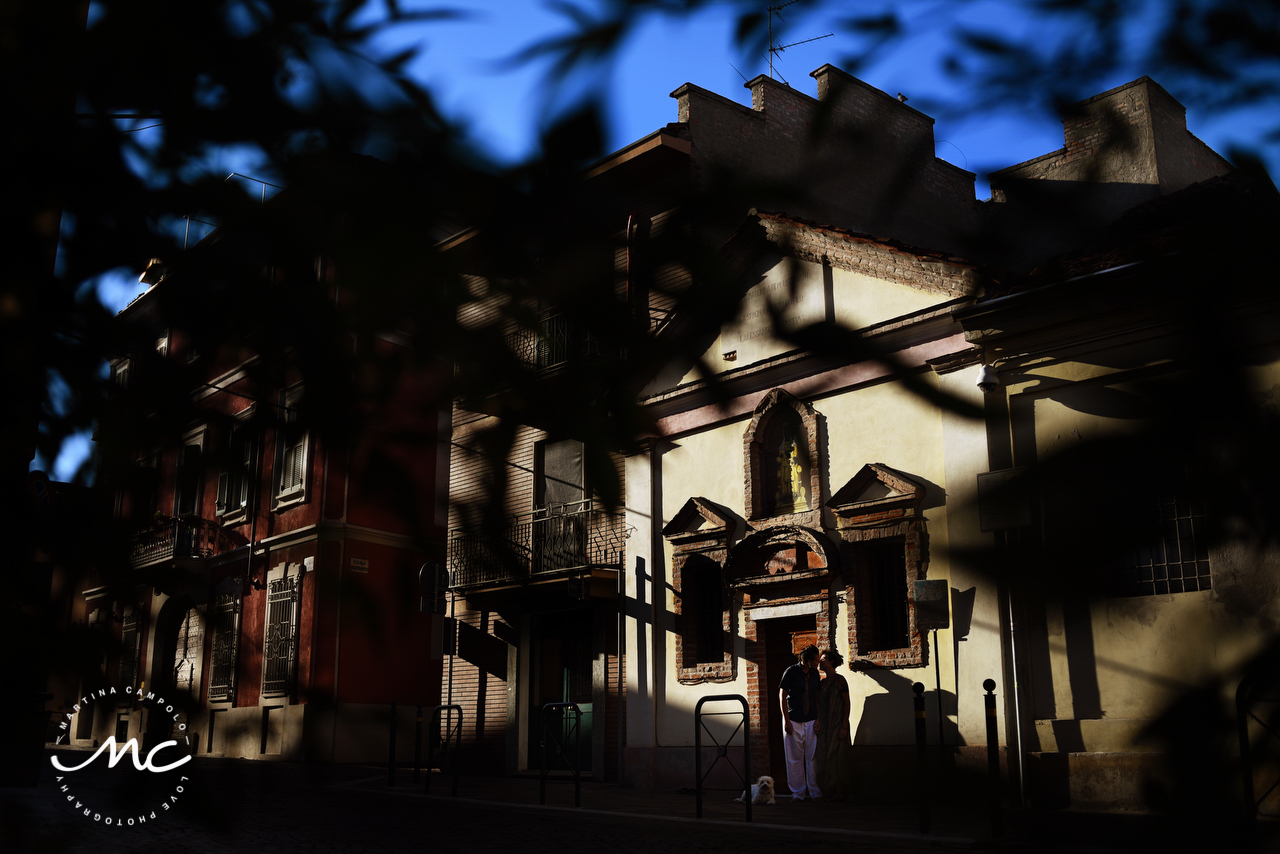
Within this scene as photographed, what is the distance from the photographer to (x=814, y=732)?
38.0 ft

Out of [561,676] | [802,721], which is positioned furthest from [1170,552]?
[561,676]

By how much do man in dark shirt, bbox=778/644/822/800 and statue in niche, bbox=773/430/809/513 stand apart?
7.41 ft

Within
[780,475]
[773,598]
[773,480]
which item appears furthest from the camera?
[773,480]

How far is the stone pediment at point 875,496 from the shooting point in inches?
471

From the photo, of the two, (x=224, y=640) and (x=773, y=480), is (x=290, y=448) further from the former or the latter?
(x=773, y=480)

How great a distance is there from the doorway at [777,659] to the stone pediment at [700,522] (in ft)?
4.16

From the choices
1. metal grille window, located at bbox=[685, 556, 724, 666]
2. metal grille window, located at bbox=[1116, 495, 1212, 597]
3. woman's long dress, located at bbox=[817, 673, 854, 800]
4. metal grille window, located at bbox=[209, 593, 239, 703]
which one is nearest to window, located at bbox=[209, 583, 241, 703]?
metal grille window, located at bbox=[209, 593, 239, 703]

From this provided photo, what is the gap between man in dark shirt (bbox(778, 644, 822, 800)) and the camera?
38.1ft

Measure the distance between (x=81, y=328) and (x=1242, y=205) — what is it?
150 cm

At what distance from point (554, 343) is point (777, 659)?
41.1 feet

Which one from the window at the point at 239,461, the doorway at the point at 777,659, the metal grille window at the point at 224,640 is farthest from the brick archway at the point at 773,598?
the window at the point at 239,461

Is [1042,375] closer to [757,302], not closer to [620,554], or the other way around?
[757,302]

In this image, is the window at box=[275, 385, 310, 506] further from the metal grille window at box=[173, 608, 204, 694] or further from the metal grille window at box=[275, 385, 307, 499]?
the metal grille window at box=[173, 608, 204, 694]

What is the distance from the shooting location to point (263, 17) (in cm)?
156
